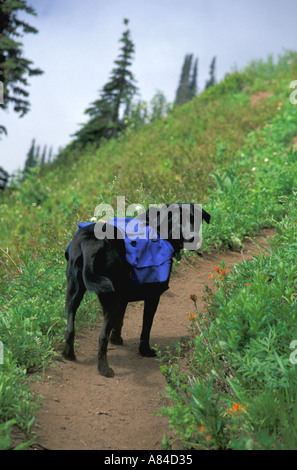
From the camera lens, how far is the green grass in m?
2.52

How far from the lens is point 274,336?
2.64 m

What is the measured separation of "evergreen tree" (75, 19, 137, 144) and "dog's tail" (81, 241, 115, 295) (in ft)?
60.9

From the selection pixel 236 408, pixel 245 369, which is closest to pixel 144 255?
pixel 245 369

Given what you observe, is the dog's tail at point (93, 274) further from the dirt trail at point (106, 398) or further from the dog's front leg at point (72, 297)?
the dirt trail at point (106, 398)

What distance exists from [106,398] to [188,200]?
16.1 feet

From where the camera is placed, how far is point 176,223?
13.2 ft

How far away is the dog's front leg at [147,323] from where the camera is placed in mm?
3697

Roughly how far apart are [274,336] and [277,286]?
2.09ft

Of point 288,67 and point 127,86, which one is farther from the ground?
point 288,67

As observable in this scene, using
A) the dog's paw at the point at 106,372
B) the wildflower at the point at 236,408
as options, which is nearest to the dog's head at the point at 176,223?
the dog's paw at the point at 106,372

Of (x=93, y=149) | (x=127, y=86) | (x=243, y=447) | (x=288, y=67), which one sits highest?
(x=288, y=67)

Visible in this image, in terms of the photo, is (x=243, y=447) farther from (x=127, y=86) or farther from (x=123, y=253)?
(x=127, y=86)
